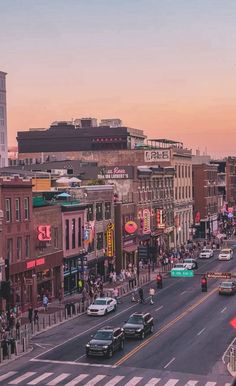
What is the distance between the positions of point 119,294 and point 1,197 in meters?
18.8

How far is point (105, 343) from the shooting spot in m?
46.1

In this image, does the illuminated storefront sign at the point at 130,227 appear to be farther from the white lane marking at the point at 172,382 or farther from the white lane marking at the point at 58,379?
the white lane marking at the point at 172,382

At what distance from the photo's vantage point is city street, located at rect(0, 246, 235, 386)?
136ft

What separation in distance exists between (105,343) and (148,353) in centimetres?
310

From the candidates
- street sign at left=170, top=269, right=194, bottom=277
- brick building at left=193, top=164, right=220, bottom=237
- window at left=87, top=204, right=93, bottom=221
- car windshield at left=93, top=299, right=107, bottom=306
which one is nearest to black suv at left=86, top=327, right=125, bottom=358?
car windshield at left=93, top=299, right=107, bottom=306

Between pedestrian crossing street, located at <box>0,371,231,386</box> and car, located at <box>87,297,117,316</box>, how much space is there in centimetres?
2039

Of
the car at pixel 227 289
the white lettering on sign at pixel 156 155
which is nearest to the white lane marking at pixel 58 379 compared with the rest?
the car at pixel 227 289

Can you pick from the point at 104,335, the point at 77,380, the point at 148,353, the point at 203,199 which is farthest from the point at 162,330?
the point at 203,199

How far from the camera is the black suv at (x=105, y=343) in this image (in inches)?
1802

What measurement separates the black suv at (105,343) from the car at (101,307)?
14172mm

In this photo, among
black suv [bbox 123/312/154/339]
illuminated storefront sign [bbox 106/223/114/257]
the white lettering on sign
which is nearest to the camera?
black suv [bbox 123/312/154/339]

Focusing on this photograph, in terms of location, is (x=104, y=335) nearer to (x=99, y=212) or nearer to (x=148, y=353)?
(x=148, y=353)

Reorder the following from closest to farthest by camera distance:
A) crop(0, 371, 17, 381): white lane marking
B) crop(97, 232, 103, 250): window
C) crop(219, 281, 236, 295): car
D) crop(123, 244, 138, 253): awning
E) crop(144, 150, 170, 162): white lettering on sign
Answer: crop(0, 371, 17, 381): white lane marking
crop(219, 281, 236, 295): car
crop(97, 232, 103, 250): window
crop(123, 244, 138, 253): awning
crop(144, 150, 170, 162): white lettering on sign

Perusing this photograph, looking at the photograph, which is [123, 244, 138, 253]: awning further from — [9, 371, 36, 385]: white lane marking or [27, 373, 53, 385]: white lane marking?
[27, 373, 53, 385]: white lane marking
